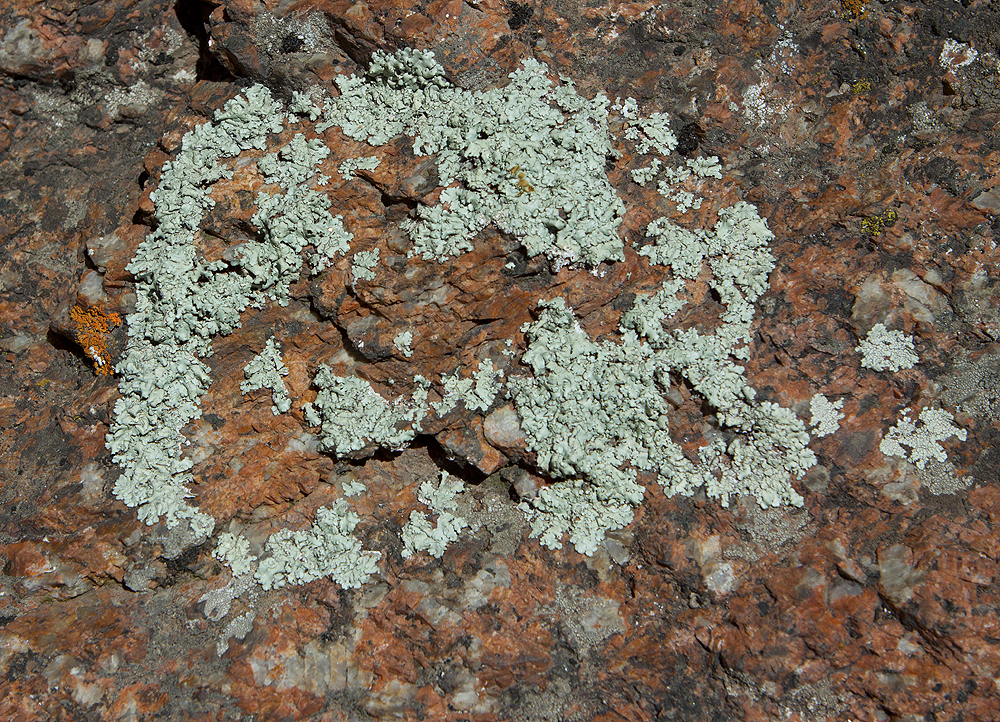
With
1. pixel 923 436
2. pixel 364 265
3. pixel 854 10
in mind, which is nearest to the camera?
pixel 923 436

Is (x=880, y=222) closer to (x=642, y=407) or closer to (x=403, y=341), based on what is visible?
(x=642, y=407)

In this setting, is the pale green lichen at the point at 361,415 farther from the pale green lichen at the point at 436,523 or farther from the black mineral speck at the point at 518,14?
the black mineral speck at the point at 518,14

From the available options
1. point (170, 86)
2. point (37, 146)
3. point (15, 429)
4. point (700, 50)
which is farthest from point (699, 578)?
point (37, 146)

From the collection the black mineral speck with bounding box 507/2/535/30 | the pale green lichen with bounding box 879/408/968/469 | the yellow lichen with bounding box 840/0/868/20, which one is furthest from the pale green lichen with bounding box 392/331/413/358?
the yellow lichen with bounding box 840/0/868/20

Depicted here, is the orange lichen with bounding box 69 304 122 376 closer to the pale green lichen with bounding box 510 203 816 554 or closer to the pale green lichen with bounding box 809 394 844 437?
the pale green lichen with bounding box 510 203 816 554

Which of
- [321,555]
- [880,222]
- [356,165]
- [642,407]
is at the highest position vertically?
[880,222]

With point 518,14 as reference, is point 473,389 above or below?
below

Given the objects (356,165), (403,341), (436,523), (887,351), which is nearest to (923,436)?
(887,351)

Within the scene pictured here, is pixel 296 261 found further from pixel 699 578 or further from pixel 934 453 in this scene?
pixel 934 453
